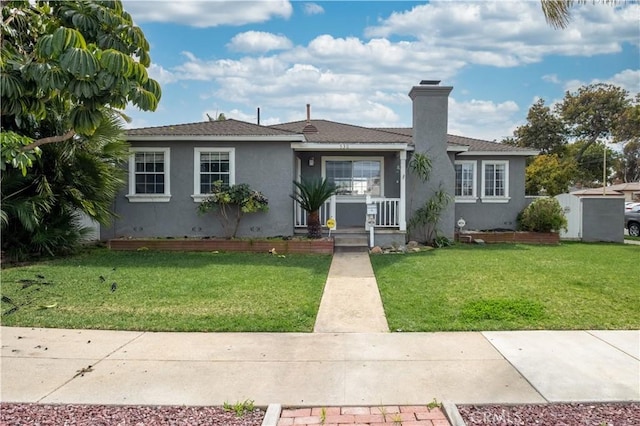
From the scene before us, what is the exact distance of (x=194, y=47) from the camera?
14555 millimetres

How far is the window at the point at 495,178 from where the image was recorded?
17.4 m

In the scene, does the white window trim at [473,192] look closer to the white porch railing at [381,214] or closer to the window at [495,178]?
the window at [495,178]

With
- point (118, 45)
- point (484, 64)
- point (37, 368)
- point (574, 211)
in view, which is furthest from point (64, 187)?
point (574, 211)

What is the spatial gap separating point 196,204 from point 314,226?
12.2ft

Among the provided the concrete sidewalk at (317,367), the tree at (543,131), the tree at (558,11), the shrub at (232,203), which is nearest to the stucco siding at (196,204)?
the shrub at (232,203)

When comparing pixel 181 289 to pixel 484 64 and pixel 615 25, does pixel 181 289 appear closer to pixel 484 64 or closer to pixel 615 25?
pixel 615 25

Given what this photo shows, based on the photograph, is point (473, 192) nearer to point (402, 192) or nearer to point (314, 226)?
point (402, 192)

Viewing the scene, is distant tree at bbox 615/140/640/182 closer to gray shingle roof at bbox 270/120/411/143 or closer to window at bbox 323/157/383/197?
gray shingle roof at bbox 270/120/411/143

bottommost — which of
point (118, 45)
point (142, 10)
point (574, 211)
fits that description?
point (574, 211)

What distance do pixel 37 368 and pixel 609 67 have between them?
1411cm

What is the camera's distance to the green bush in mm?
15438

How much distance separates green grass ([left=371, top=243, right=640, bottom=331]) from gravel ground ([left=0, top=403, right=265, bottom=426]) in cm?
289

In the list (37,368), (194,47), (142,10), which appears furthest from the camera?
(194,47)

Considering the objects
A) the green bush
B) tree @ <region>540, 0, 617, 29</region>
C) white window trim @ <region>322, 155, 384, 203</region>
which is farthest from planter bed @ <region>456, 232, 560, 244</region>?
tree @ <region>540, 0, 617, 29</region>
